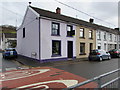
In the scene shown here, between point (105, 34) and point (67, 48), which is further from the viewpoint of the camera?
point (105, 34)

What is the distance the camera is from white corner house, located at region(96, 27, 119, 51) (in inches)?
765

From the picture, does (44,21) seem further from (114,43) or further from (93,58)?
(114,43)

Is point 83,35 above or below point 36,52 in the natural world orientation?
above

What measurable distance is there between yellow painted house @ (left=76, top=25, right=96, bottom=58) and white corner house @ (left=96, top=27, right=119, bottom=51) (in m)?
2.02

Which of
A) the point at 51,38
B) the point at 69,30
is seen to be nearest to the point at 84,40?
the point at 69,30

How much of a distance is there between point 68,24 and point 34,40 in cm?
570

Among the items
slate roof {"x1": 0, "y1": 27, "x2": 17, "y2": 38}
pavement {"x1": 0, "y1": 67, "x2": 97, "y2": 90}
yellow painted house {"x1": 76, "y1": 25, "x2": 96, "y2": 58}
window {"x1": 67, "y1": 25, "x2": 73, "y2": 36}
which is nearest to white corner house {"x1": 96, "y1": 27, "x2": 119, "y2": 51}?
yellow painted house {"x1": 76, "y1": 25, "x2": 96, "y2": 58}

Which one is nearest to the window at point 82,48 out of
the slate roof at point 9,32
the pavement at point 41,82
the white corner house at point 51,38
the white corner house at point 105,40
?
the white corner house at point 51,38

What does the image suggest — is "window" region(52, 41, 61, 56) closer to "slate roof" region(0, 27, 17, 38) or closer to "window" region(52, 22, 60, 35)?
"window" region(52, 22, 60, 35)

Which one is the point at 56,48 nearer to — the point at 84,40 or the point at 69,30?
the point at 69,30

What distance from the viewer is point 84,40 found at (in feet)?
52.5

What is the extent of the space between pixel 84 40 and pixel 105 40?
8.40 m

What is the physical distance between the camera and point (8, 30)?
39.9m

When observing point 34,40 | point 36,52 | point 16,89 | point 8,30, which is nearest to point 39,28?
point 34,40
